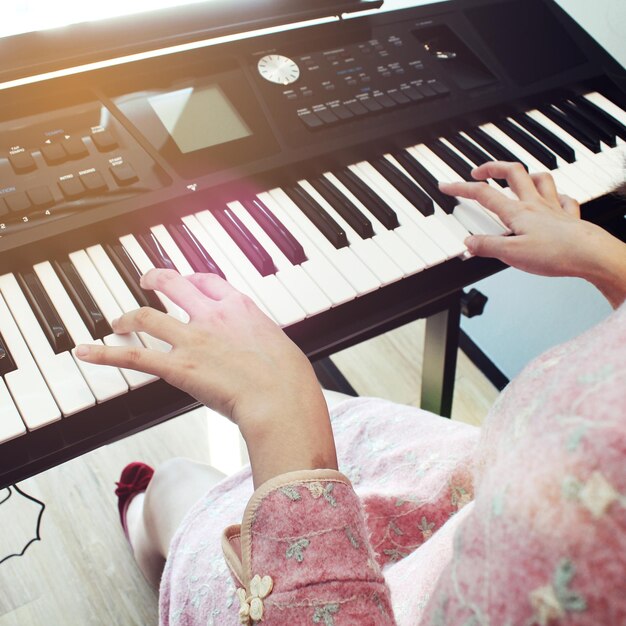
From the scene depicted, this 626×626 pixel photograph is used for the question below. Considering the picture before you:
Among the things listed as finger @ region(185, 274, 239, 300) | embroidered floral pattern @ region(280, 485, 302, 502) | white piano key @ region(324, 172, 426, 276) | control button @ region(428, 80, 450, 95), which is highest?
control button @ region(428, 80, 450, 95)

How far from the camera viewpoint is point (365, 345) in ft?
5.67

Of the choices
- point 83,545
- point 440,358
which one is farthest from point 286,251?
point 83,545

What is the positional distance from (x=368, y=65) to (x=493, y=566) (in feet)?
2.61

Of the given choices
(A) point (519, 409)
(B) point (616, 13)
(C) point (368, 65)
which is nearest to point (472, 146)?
(C) point (368, 65)

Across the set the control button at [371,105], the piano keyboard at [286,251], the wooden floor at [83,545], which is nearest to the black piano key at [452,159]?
the piano keyboard at [286,251]

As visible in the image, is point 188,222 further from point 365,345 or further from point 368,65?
point 365,345

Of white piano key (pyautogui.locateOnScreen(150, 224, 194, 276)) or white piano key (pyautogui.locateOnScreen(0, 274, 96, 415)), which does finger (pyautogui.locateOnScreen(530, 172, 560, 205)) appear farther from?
white piano key (pyautogui.locateOnScreen(0, 274, 96, 415))

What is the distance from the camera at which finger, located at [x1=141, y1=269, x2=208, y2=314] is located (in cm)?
63

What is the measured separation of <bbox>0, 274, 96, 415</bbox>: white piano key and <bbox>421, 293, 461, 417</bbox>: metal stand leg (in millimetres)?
683

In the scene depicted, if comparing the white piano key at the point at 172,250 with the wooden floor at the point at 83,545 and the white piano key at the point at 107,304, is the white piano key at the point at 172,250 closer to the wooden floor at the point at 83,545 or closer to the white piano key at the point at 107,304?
the white piano key at the point at 107,304

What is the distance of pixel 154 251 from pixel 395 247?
0.98 ft

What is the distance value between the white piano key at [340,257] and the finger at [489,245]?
0.14m

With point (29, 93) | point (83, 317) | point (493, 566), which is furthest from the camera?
point (29, 93)

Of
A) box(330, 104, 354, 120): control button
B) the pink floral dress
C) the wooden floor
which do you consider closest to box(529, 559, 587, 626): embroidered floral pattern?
the pink floral dress
